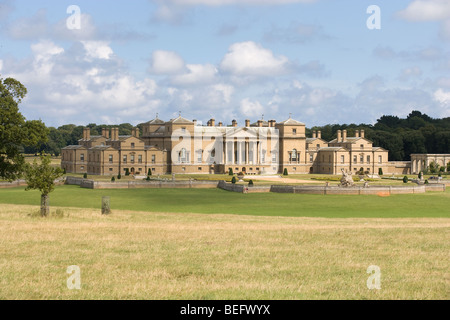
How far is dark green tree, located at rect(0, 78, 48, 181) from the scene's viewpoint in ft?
140

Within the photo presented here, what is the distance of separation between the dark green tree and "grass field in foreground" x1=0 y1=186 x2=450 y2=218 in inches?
334

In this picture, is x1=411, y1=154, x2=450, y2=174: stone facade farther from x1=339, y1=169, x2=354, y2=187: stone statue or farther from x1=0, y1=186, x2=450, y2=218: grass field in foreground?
x1=339, y1=169, x2=354, y2=187: stone statue

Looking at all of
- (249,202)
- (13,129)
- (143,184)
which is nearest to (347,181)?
(249,202)

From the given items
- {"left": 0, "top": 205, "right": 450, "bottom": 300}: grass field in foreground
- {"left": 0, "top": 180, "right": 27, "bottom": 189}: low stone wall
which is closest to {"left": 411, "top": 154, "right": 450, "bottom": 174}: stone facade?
{"left": 0, "top": 180, "right": 27, "bottom": 189}: low stone wall

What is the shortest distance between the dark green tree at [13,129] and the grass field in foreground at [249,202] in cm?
849

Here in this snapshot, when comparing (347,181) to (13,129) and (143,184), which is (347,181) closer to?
(143,184)

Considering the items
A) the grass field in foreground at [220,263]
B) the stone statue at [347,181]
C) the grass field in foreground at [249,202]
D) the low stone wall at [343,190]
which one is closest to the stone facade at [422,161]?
the grass field in foreground at [249,202]

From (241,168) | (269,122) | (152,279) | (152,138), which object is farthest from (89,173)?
(152,279)

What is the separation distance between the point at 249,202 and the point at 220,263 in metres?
38.8

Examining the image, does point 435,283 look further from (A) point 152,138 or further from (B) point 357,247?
(A) point 152,138

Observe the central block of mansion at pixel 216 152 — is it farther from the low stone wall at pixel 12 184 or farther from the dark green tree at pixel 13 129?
the dark green tree at pixel 13 129

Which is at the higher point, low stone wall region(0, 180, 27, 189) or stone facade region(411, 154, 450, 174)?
stone facade region(411, 154, 450, 174)

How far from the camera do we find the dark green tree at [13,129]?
4272cm
